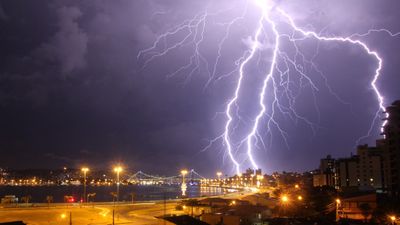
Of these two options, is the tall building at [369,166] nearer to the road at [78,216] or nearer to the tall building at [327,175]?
the tall building at [327,175]

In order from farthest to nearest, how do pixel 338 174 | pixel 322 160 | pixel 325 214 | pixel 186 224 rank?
pixel 322 160 < pixel 338 174 < pixel 325 214 < pixel 186 224

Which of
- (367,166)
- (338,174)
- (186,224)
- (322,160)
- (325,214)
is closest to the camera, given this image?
(186,224)

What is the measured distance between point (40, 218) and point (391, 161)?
34.9 m

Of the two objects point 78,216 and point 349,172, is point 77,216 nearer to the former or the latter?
point 78,216

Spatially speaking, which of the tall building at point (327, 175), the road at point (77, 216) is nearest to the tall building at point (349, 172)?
the tall building at point (327, 175)

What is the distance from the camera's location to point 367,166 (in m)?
73.7

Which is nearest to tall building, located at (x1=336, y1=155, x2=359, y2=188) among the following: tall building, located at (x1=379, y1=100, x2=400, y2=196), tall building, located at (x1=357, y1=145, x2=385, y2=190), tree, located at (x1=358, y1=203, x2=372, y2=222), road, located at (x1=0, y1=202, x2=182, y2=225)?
tall building, located at (x1=357, y1=145, x2=385, y2=190)

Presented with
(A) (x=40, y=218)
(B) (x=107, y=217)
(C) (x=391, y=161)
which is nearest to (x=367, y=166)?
(C) (x=391, y=161)

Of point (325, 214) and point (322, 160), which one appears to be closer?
point (325, 214)

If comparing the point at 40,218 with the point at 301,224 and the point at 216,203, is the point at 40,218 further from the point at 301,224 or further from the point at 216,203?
the point at 301,224

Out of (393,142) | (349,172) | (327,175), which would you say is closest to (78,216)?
(393,142)

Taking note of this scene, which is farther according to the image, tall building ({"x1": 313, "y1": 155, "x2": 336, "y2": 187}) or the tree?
tall building ({"x1": 313, "y1": 155, "x2": 336, "y2": 187})

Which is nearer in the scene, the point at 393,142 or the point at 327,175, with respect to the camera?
the point at 393,142

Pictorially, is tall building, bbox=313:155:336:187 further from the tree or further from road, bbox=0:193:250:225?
road, bbox=0:193:250:225
